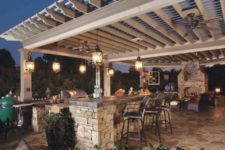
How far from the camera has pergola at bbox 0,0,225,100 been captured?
4043 mm

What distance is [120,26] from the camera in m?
5.36

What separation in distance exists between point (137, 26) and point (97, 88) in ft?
6.01

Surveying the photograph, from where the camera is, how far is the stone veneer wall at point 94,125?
4.09m

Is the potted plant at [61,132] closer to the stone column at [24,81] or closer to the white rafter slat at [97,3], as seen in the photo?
the white rafter slat at [97,3]

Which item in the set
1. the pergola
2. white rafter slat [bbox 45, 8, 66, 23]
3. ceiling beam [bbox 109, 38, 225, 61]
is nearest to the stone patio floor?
the pergola

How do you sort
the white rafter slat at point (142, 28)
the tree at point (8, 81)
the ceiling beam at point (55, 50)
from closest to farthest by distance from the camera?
1. the white rafter slat at point (142, 28)
2. the ceiling beam at point (55, 50)
3. the tree at point (8, 81)

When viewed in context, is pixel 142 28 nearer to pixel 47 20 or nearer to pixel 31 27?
pixel 47 20

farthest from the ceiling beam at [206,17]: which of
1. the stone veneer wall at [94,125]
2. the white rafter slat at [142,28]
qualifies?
the stone veneer wall at [94,125]

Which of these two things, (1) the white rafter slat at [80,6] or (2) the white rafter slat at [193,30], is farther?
(1) the white rafter slat at [80,6]

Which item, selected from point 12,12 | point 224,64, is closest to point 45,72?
point 224,64

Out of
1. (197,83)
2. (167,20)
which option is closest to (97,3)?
(167,20)

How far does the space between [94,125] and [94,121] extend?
8 centimetres

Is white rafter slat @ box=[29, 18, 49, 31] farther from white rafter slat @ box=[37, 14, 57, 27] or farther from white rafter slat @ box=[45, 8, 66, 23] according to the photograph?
white rafter slat @ box=[45, 8, 66, 23]

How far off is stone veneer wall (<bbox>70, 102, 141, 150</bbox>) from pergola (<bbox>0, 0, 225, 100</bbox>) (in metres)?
1.80
